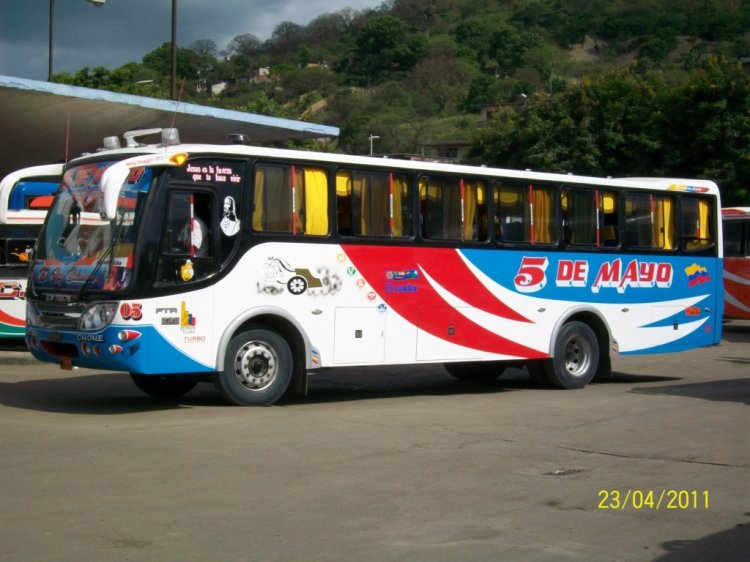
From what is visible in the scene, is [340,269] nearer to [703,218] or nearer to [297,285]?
[297,285]

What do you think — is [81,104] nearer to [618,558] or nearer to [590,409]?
[590,409]

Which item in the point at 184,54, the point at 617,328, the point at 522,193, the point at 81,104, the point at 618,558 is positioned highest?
the point at 184,54

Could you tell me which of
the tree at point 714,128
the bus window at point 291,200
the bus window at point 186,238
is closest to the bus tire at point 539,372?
the bus window at point 291,200

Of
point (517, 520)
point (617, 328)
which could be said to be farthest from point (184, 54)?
point (517, 520)

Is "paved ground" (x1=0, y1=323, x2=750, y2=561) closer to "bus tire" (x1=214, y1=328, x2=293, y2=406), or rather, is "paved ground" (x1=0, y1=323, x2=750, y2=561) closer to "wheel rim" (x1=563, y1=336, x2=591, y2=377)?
"bus tire" (x1=214, y1=328, x2=293, y2=406)

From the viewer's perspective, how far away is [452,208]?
48.1 feet

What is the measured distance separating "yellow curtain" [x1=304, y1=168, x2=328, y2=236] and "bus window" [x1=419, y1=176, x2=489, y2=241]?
1.63 m

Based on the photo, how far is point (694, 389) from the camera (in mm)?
15547

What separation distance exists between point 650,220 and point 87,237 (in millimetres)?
9329

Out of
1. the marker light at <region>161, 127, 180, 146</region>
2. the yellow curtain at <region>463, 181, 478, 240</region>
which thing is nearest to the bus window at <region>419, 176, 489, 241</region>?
the yellow curtain at <region>463, 181, 478, 240</region>

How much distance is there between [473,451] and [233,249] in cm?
396

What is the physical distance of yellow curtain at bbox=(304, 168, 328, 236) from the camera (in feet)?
42.6

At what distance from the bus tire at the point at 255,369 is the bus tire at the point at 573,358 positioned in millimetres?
4798
